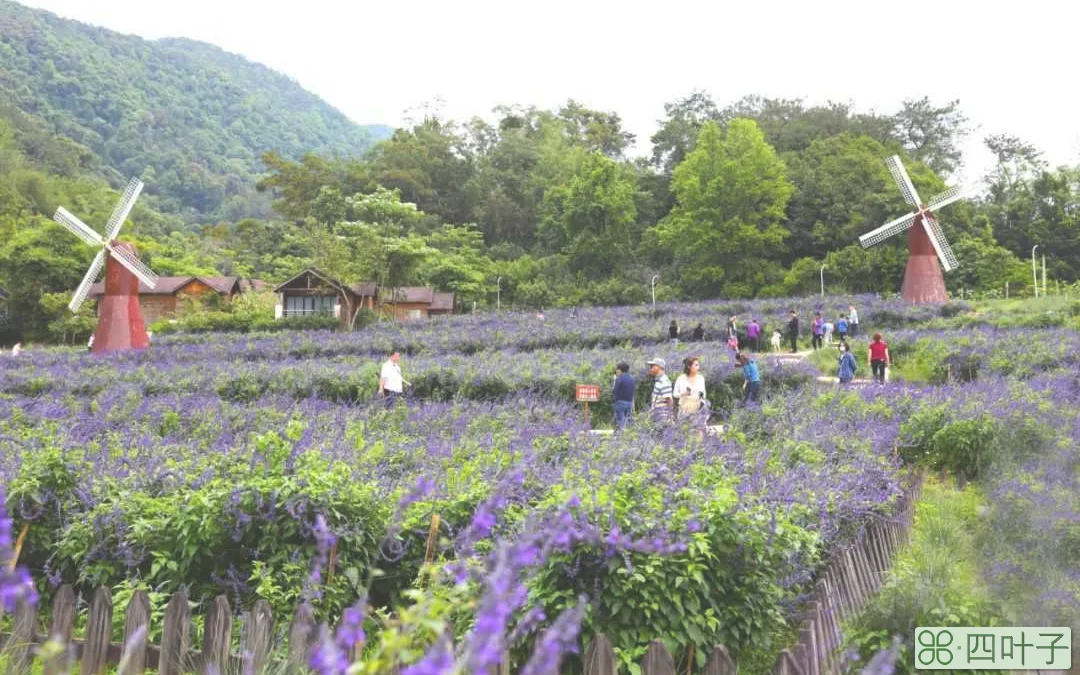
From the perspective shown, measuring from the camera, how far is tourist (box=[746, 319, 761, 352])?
26881mm

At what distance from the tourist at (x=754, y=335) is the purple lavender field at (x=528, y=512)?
50.9 ft

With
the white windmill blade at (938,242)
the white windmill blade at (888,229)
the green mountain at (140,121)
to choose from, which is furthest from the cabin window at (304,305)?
the green mountain at (140,121)

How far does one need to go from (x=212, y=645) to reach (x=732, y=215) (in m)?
55.5

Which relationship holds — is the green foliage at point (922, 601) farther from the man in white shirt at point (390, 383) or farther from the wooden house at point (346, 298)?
the wooden house at point (346, 298)

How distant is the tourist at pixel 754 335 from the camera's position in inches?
1058

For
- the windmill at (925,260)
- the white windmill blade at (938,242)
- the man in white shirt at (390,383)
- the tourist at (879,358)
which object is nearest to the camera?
the man in white shirt at (390,383)

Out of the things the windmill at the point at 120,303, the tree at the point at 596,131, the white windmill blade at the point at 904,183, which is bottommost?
the windmill at the point at 120,303

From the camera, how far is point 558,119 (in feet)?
302

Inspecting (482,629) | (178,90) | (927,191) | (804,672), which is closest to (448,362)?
(804,672)

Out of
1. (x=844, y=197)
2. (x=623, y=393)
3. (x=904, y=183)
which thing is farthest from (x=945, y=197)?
(x=623, y=393)

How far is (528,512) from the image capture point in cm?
447

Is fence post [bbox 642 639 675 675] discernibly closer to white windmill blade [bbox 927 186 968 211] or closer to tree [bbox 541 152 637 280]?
white windmill blade [bbox 927 186 968 211]

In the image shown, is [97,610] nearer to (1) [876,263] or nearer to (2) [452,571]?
(2) [452,571]

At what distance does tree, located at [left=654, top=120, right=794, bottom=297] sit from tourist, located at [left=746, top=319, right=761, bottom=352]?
83.0ft
